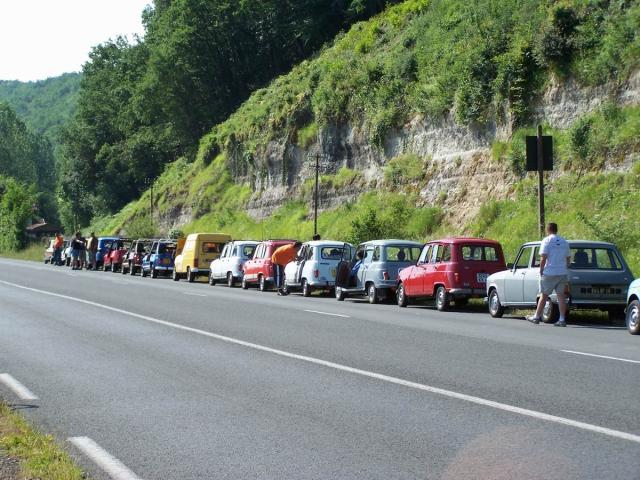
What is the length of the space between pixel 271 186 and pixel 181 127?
23.6m

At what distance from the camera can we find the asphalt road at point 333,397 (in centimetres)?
677

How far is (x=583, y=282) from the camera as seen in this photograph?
18953 mm

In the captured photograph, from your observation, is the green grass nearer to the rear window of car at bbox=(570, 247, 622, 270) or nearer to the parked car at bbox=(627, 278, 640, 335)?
the rear window of car at bbox=(570, 247, 622, 270)

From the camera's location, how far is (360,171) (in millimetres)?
50000

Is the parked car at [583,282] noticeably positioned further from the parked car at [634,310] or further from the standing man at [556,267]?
the parked car at [634,310]

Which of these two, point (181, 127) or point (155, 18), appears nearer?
point (181, 127)

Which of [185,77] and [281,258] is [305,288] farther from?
[185,77]

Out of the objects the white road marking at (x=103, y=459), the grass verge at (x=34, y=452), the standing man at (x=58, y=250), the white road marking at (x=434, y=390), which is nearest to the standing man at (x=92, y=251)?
the standing man at (x=58, y=250)

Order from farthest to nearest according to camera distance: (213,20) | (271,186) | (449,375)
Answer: (213,20) < (271,186) < (449,375)

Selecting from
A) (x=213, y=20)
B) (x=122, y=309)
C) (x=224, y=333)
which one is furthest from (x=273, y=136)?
(x=224, y=333)

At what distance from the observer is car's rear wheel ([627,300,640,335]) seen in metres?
16.5

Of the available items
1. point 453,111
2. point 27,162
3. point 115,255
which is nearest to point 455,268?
point 453,111

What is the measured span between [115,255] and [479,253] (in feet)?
105

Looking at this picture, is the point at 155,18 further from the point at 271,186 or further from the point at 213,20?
the point at 271,186
